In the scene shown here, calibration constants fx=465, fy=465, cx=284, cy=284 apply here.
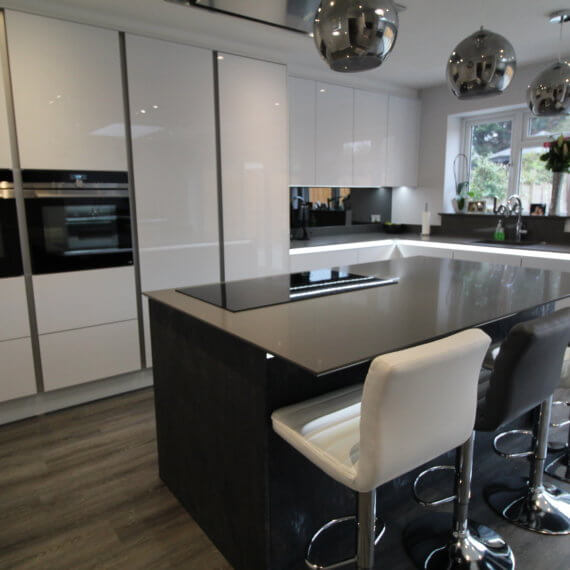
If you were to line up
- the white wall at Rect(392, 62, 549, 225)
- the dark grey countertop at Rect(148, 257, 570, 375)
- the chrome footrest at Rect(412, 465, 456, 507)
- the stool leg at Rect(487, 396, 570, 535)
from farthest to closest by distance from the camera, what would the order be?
the white wall at Rect(392, 62, 549, 225) < the stool leg at Rect(487, 396, 570, 535) < the chrome footrest at Rect(412, 465, 456, 507) < the dark grey countertop at Rect(148, 257, 570, 375)

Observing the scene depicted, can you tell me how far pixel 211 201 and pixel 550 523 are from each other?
279 centimetres

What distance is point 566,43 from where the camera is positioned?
361 cm

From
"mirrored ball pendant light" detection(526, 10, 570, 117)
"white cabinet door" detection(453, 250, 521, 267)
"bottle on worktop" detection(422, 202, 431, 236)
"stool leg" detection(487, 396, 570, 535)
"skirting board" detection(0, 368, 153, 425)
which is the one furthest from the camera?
"bottle on worktop" detection(422, 202, 431, 236)

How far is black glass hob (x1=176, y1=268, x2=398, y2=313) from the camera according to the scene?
194 cm

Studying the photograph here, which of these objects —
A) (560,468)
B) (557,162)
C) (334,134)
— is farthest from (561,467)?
(334,134)

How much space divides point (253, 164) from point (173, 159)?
0.67 m

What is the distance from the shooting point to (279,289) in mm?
2199

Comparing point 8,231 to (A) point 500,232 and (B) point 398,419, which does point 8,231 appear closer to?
(B) point 398,419

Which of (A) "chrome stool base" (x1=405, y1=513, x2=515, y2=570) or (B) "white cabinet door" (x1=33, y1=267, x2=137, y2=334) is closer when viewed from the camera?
(A) "chrome stool base" (x1=405, y1=513, x2=515, y2=570)

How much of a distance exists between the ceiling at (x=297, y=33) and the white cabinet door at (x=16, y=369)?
196 centimetres

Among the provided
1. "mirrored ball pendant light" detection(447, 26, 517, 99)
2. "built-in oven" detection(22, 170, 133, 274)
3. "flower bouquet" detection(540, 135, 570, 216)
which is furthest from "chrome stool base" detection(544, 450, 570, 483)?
"built-in oven" detection(22, 170, 133, 274)

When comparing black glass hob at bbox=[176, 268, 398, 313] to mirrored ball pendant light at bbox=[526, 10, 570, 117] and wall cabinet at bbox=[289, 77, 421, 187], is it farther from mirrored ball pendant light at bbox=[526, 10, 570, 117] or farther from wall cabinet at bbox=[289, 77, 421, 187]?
wall cabinet at bbox=[289, 77, 421, 187]

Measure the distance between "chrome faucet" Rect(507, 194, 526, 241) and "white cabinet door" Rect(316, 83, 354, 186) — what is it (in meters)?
1.57

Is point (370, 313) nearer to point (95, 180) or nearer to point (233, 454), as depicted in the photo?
point (233, 454)
